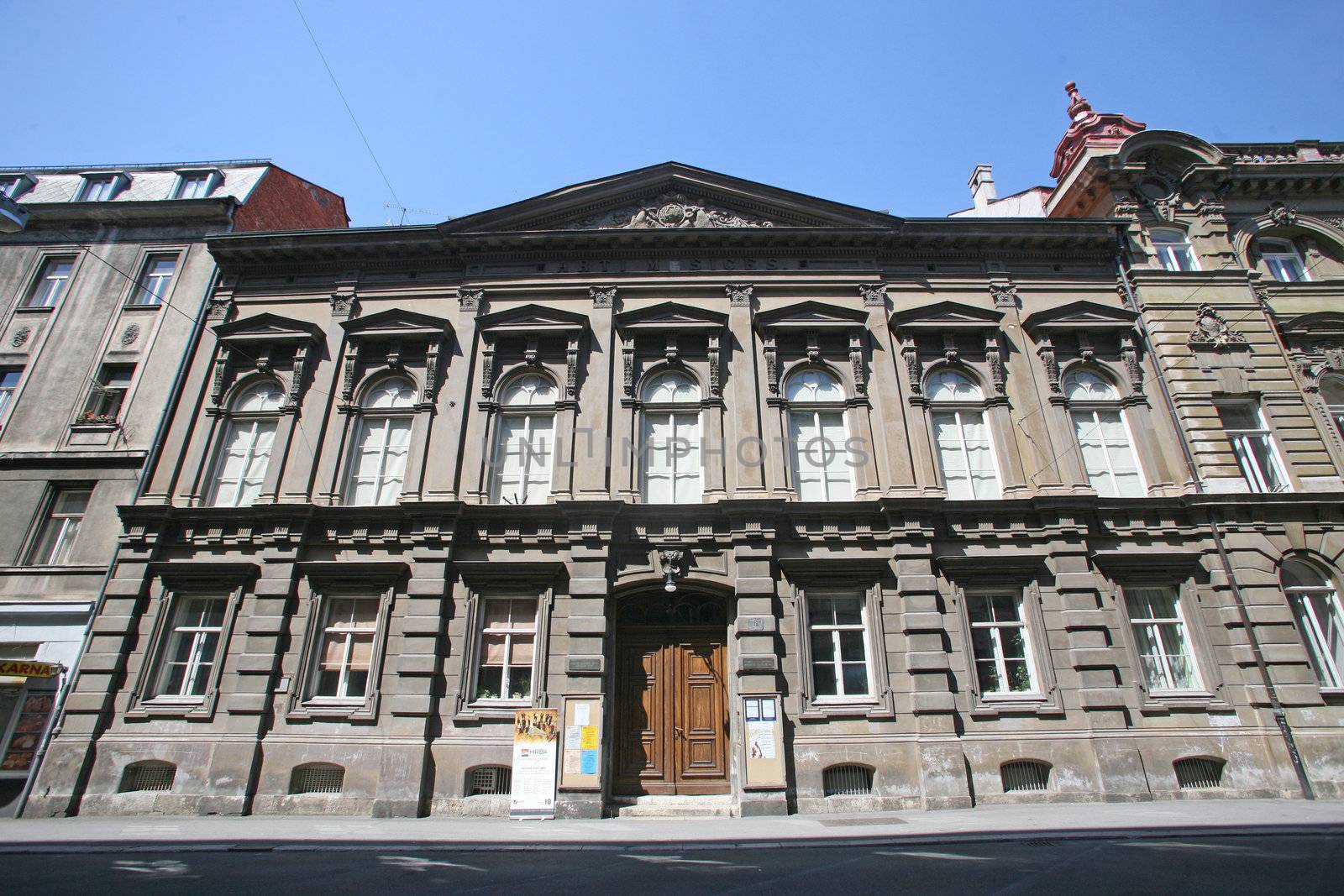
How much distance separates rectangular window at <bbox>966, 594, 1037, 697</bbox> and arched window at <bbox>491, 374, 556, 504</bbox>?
9.80m

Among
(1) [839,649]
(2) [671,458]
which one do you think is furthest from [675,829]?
(2) [671,458]

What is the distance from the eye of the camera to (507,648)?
13641 millimetres

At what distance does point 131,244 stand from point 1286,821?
93.9ft

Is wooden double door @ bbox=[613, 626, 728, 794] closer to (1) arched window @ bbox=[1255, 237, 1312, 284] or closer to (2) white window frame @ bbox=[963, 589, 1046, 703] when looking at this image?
(2) white window frame @ bbox=[963, 589, 1046, 703]

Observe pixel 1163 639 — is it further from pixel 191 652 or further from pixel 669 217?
pixel 191 652

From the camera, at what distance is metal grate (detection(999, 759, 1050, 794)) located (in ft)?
41.6

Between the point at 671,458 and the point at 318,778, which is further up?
the point at 671,458

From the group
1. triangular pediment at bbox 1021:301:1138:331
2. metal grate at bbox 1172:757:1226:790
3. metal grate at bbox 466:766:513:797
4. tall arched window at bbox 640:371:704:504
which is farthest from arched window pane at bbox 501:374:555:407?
metal grate at bbox 1172:757:1226:790

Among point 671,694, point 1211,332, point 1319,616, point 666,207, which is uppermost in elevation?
point 666,207

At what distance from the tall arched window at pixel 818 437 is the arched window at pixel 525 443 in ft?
19.1

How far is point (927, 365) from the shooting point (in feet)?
53.6

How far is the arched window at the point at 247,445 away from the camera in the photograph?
15.6 m

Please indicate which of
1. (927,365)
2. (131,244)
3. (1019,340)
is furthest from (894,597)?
(131,244)

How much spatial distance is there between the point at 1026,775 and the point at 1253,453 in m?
9.85
